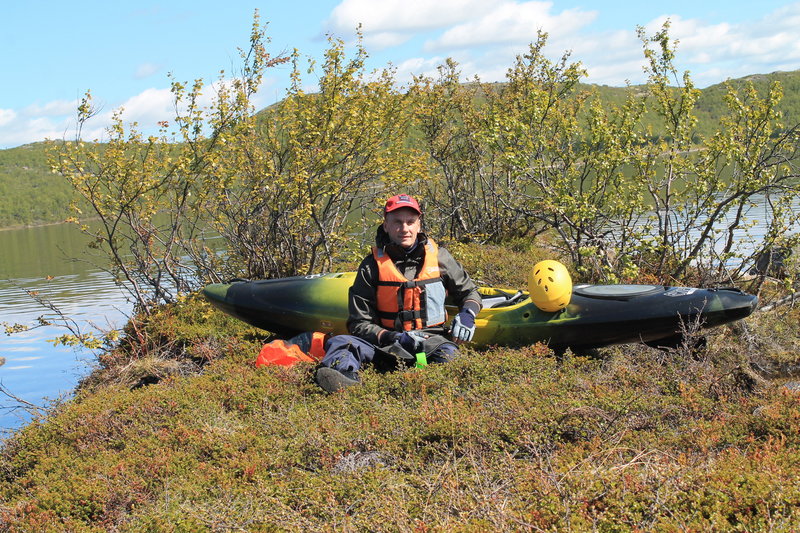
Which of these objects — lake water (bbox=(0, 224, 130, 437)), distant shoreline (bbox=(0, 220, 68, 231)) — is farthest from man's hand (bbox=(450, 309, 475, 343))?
distant shoreline (bbox=(0, 220, 68, 231))

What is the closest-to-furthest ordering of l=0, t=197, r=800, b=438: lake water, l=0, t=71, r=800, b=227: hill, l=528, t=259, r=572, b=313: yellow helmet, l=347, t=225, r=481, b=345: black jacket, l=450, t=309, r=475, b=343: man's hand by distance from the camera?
l=450, t=309, r=475, b=343: man's hand < l=347, t=225, r=481, b=345: black jacket < l=528, t=259, r=572, b=313: yellow helmet < l=0, t=197, r=800, b=438: lake water < l=0, t=71, r=800, b=227: hill

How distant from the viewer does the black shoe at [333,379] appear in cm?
522

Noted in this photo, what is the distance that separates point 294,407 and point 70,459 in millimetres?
1703

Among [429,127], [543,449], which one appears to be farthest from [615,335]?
[429,127]

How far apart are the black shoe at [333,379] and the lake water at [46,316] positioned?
3.12m

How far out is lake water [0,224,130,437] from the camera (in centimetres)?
1041

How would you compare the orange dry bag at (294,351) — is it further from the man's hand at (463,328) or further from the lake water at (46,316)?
the lake water at (46,316)

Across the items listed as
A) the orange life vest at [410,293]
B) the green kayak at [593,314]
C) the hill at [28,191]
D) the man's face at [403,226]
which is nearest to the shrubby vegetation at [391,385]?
the green kayak at [593,314]

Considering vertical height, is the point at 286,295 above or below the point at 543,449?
above

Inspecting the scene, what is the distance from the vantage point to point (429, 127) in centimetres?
1360

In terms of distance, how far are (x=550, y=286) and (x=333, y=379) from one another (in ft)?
7.16

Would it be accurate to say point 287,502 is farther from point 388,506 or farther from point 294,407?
point 294,407

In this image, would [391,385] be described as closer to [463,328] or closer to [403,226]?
[463,328]

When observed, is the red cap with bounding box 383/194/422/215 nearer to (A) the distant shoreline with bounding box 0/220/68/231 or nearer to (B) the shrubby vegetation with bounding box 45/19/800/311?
(B) the shrubby vegetation with bounding box 45/19/800/311
